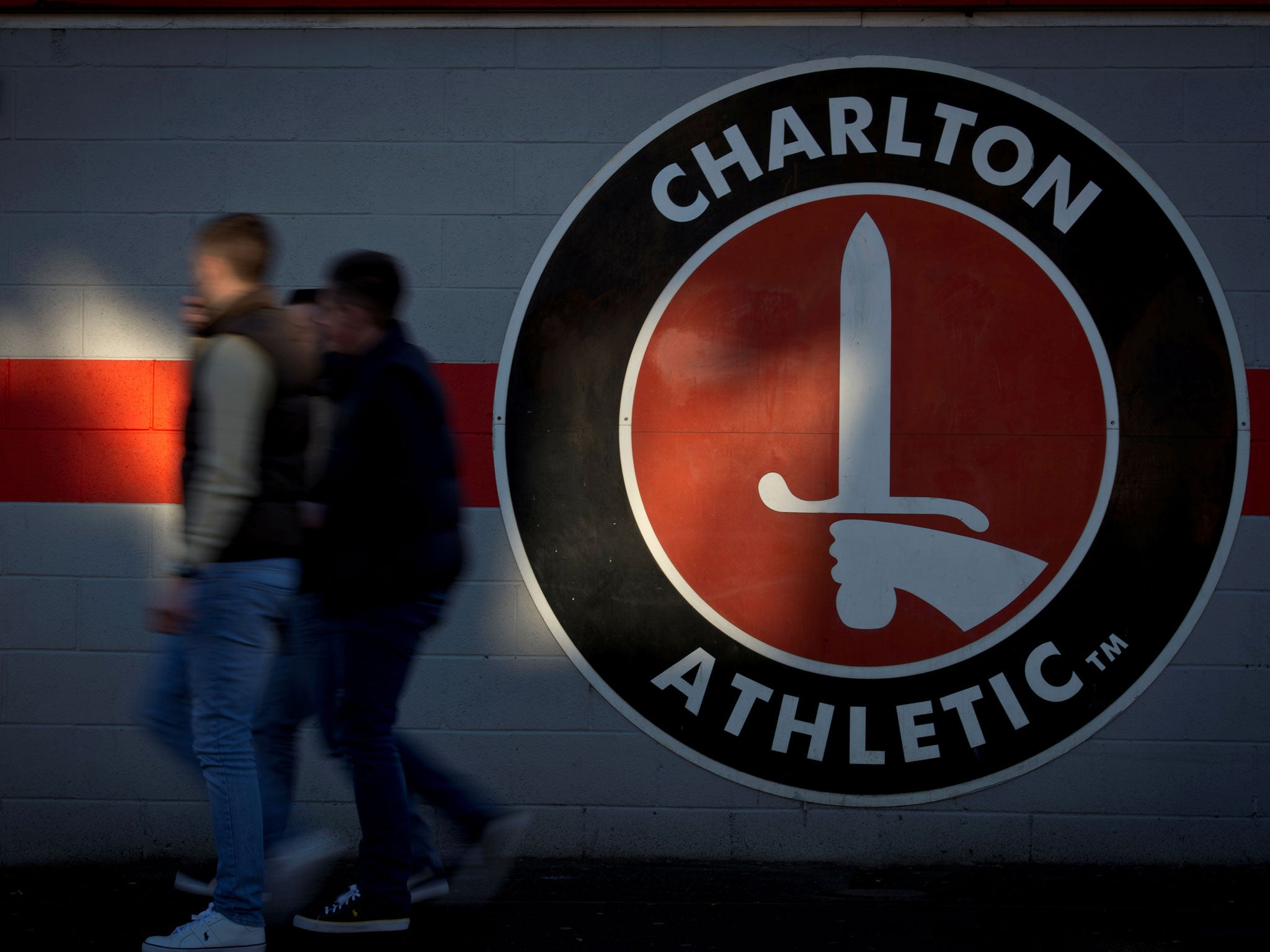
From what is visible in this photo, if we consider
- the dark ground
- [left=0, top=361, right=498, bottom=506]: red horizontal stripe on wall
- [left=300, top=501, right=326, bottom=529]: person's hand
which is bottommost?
the dark ground

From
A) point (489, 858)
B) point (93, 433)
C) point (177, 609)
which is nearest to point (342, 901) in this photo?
point (489, 858)

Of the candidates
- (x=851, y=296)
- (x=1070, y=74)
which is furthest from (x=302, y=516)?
(x=1070, y=74)

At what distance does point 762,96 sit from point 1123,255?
1.11 metres

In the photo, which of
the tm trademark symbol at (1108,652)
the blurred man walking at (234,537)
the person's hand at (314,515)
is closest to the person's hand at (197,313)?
the blurred man walking at (234,537)

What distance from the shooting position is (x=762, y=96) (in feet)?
10.5

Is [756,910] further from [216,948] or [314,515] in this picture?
[314,515]

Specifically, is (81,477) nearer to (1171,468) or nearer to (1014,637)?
(1014,637)

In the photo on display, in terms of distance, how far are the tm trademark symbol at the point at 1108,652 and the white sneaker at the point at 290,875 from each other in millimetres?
2111

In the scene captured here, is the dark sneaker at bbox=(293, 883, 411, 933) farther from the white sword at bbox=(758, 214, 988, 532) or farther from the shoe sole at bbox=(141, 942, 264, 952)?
the white sword at bbox=(758, 214, 988, 532)

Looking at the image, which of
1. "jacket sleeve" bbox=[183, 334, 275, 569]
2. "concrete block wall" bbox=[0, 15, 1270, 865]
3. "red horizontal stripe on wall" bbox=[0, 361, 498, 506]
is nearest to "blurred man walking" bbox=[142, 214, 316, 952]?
"jacket sleeve" bbox=[183, 334, 275, 569]

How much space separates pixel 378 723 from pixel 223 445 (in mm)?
674

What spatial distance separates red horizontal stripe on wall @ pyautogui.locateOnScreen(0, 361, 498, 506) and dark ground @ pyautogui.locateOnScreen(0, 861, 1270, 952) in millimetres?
1072

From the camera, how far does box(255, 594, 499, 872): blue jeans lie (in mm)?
2484

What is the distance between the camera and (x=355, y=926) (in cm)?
245
